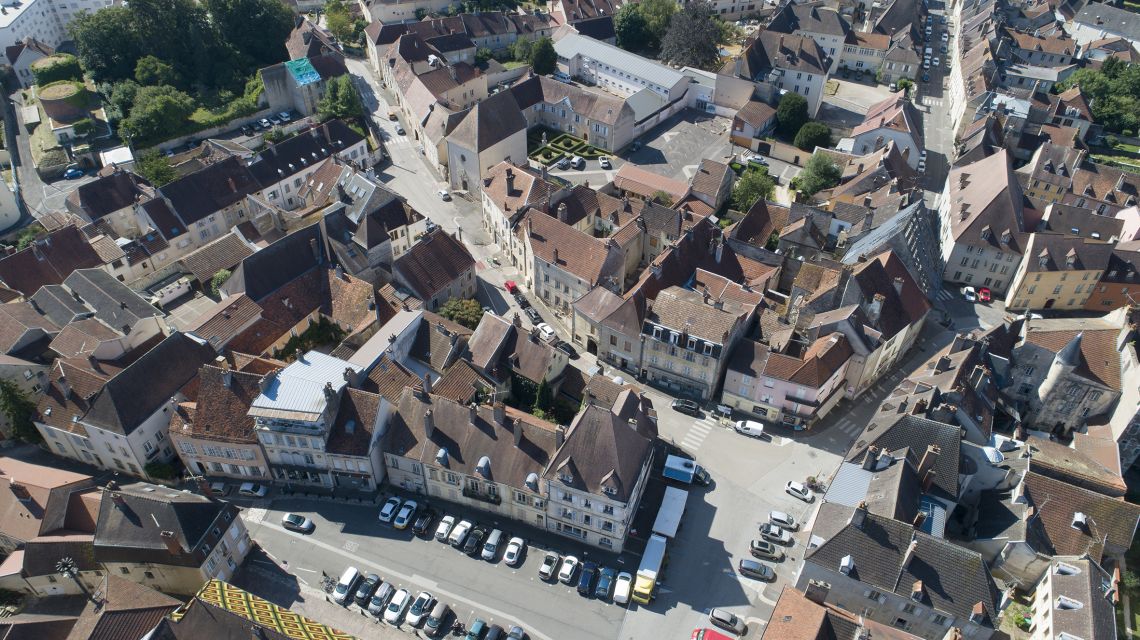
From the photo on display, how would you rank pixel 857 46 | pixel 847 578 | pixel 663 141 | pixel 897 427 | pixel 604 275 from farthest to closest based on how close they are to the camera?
pixel 857 46, pixel 663 141, pixel 604 275, pixel 897 427, pixel 847 578

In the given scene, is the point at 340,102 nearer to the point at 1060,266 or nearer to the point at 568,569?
the point at 568,569

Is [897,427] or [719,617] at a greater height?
[897,427]

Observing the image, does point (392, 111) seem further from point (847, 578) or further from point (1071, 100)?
point (1071, 100)

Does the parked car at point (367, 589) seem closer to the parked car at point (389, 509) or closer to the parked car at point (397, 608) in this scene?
the parked car at point (397, 608)

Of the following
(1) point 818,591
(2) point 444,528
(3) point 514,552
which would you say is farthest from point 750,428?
(2) point 444,528

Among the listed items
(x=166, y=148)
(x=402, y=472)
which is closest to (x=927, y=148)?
(x=402, y=472)

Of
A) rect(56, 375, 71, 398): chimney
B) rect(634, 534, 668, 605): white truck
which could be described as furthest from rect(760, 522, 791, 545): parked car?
rect(56, 375, 71, 398): chimney

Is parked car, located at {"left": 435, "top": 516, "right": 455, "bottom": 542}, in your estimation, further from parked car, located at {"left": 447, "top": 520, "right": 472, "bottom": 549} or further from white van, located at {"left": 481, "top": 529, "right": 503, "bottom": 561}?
white van, located at {"left": 481, "top": 529, "right": 503, "bottom": 561}
